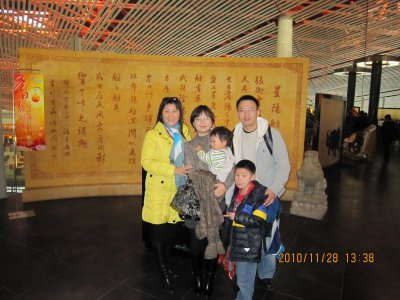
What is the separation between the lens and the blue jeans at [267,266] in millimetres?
2426

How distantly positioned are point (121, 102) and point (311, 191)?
10.6 feet

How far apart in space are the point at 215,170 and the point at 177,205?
361 millimetres

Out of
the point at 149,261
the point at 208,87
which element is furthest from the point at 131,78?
the point at 149,261

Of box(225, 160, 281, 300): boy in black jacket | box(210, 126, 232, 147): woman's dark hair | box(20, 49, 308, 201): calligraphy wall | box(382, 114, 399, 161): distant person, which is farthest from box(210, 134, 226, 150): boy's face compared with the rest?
box(382, 114, 399, 161): distant person

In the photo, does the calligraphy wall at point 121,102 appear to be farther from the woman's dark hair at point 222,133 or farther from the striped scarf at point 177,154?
the woman's dark hair at point 222,133

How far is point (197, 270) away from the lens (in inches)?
93.6

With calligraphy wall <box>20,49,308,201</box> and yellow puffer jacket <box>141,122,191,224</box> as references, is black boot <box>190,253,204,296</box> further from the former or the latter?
calligraphy wall <box>20,49,308,201</box>

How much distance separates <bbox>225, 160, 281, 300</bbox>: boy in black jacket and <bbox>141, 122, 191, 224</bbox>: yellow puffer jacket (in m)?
0.53

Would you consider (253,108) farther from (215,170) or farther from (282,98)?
(282,98)

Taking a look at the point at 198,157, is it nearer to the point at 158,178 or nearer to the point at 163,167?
the point at 163,167

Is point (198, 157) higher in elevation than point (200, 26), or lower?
lower

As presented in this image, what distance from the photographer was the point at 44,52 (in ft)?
15.0

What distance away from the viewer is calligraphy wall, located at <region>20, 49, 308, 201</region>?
4762 millimetres

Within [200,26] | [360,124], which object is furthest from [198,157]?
[360,124]
